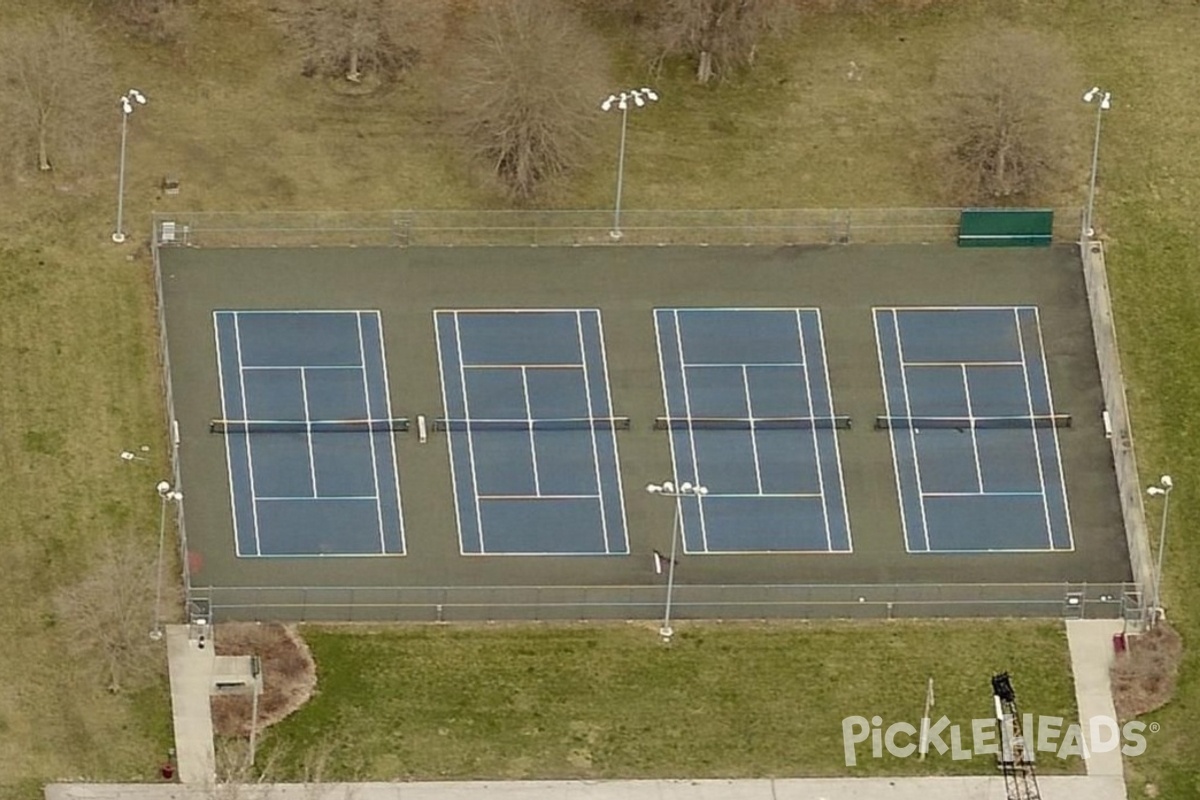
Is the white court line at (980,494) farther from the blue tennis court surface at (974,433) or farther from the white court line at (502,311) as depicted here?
the white court line at (502,311)

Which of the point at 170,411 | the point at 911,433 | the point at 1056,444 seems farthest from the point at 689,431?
the point at 170,411

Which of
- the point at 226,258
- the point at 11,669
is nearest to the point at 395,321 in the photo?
the point at 226,258

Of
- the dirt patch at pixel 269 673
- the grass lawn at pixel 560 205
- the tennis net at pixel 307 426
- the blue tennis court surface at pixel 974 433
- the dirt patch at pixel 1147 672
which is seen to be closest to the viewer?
the dirt patch at pixel 269 673

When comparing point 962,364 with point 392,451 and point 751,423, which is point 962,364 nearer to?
point 751,423

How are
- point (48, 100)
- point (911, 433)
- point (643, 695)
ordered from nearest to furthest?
1. point (643, 695)
2. point (911, 433)
3. point (48, 100)

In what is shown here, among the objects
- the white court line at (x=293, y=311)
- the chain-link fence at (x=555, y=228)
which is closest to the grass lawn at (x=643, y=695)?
the white court line at (x=293, y=311)

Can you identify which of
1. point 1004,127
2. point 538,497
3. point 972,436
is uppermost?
point 1004,127
